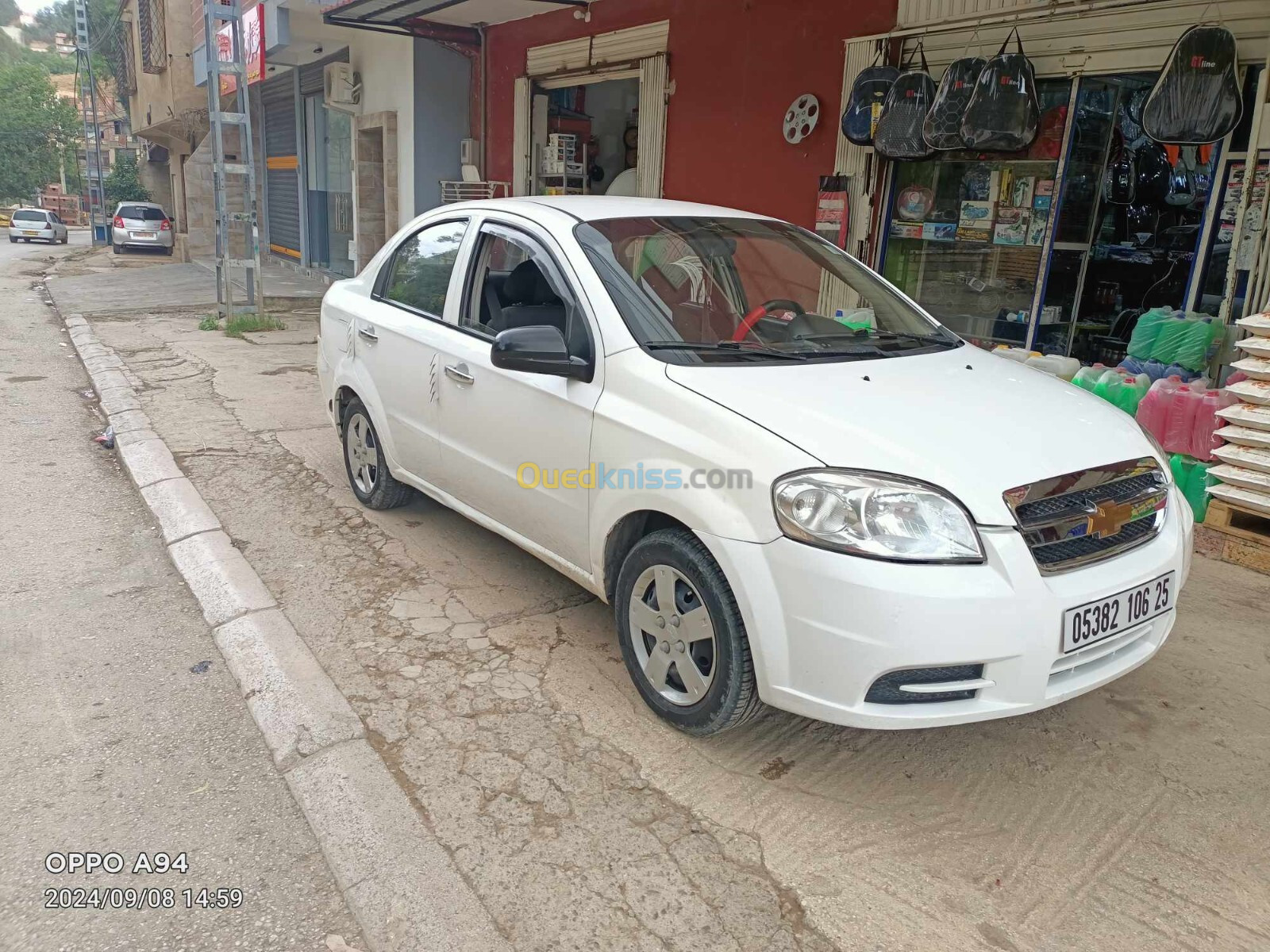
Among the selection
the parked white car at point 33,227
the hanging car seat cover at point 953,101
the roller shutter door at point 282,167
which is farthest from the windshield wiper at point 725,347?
the parked white car at point 33,227

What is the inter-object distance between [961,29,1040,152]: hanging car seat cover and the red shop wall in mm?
1252

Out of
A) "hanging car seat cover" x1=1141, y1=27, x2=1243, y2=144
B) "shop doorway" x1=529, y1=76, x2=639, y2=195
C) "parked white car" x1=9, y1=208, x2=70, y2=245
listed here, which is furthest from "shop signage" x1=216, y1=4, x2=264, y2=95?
"parked white car" x1=9, y1=208, x2=70, y2=245

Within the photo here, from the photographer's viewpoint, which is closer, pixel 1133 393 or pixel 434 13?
pixel 1133 393

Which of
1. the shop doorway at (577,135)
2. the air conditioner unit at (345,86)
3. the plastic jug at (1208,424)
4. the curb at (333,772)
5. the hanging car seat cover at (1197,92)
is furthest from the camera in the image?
the air conditioner unit at (345,86)

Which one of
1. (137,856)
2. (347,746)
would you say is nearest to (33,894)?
(137,856)

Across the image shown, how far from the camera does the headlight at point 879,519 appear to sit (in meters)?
2.56

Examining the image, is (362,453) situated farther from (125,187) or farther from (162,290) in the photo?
(125,187)

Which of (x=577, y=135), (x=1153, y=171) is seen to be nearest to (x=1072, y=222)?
(x=1153, y=171)

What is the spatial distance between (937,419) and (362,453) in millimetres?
3324

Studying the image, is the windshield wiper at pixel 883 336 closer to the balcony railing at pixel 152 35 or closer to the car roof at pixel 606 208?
the car roof at pixel 606 208

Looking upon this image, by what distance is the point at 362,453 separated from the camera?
5.20 metres

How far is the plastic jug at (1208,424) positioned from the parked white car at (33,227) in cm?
4260

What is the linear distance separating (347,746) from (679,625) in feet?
3.70

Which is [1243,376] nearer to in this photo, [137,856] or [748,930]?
[748,930]
